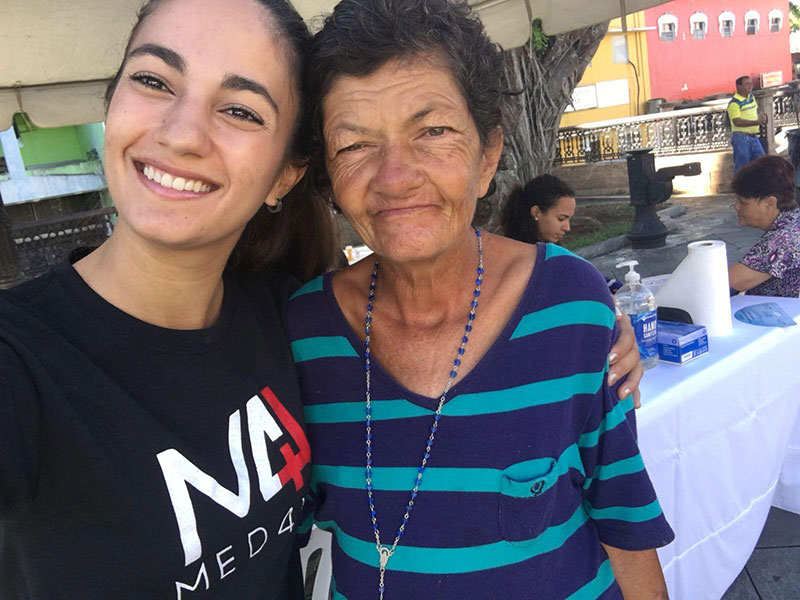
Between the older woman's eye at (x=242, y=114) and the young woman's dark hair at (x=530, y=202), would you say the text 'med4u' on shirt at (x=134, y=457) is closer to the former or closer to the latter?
the older woman's eye at (x=242, y=114)

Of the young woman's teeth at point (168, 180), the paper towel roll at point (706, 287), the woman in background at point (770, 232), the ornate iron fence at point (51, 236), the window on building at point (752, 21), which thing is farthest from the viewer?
the window on building at point (752, 21)

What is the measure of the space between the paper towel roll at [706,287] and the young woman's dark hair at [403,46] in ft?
5.73

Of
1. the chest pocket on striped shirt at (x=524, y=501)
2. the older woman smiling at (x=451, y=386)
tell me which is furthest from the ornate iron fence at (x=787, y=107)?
the chest pocket on striped shirt at (x=524, y=501)

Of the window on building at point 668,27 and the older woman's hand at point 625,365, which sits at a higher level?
the window on building at point 668,27

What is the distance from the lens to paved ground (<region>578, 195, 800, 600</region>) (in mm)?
3033

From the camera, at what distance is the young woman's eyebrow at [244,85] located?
4.42 feet

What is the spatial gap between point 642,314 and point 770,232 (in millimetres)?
2295

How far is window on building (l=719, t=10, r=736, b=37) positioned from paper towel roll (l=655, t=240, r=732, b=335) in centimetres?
3171

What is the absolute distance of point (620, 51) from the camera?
23641mm

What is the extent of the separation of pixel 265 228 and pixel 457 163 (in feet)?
2.21

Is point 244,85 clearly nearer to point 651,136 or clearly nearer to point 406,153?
point 406,153

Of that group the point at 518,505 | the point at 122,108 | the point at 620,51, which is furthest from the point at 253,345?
the point at 620,51

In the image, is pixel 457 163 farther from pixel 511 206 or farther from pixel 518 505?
pixel 511 206

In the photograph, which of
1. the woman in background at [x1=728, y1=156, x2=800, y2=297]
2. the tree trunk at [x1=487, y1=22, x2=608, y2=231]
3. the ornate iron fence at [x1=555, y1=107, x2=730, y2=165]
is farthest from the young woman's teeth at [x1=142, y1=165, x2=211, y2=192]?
the ornate iron fence at [x1=555, y1=107, x2=730, y2=165]
